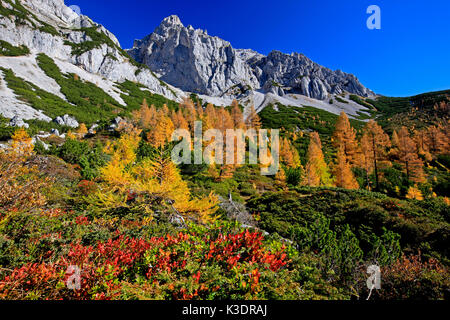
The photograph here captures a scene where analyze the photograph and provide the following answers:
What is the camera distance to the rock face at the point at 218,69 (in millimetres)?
113562

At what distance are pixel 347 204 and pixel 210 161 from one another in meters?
17.6

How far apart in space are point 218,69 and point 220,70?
1788 mm

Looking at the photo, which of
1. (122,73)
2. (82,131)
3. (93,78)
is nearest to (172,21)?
(122,73)

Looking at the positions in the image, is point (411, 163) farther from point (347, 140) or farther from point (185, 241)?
point (185, 241)

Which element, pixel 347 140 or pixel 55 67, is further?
pixel 55 67

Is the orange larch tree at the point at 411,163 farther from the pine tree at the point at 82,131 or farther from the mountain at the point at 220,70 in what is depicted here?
the mountain at the point at 220,70

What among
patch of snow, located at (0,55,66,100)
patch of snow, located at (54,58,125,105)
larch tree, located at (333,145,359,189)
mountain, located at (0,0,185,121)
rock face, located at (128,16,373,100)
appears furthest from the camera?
rock face, located at (128,16,373,100)

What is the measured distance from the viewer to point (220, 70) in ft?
392

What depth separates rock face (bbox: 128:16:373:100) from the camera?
113562mm

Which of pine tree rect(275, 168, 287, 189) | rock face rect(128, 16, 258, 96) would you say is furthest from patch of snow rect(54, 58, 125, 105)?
pine tree rect(275, 168, 287, 189)

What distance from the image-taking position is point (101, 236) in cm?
463

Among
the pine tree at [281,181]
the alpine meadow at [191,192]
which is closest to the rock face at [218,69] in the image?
the alpine meadow at [191,192]

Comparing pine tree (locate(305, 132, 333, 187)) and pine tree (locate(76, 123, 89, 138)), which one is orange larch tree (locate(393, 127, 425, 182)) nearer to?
pine tree (locate(305, 132, 333, 187))
